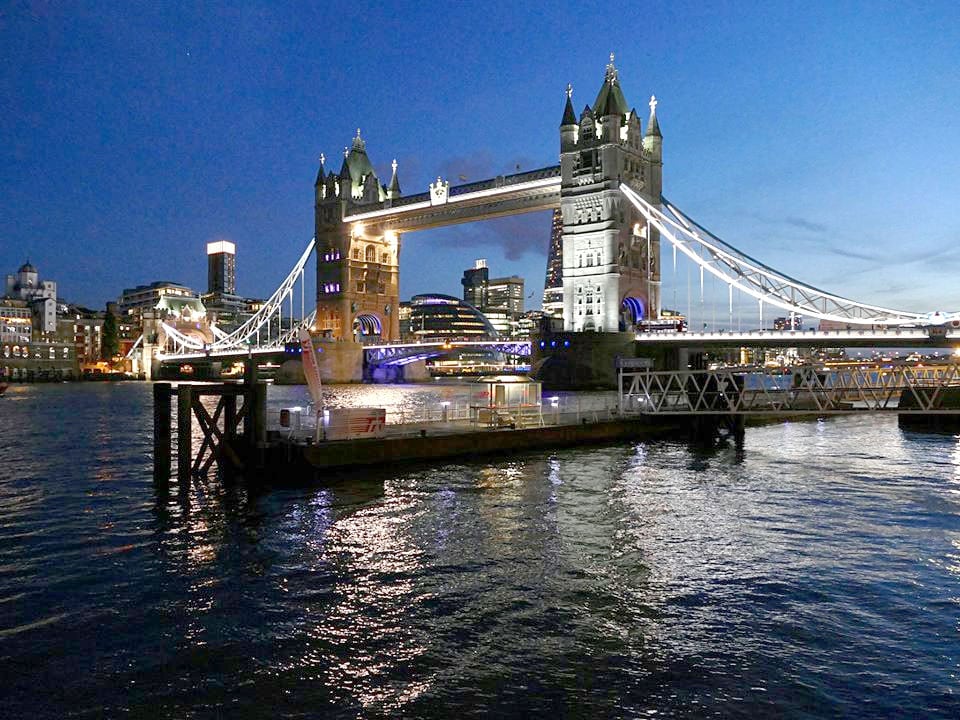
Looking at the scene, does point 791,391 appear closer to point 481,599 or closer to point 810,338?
point 481,599

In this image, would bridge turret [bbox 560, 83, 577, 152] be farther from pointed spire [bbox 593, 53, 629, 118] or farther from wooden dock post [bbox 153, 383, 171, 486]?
wooden dock post [bbox 153, 383, 171, 486]

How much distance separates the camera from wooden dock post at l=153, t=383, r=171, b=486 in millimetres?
25484

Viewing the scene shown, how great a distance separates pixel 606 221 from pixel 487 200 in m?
17.1

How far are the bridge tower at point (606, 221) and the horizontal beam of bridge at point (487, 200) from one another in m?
4.49

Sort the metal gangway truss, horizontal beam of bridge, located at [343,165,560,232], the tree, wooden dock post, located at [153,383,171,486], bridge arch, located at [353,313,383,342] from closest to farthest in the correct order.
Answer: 1. wooden dock post, located at [153,383,171,486]
2. the metal gangway truss
3. horizontal beam of bridge, located at [343,165,560,232]
4. bridge arch, located at [353,313,383,342]
5. the tree

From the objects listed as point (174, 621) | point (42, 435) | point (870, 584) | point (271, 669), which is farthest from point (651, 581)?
point (42, 435)

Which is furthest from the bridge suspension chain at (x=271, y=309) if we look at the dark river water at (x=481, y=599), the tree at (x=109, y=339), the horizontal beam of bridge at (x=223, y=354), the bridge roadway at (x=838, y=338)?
the dark river water at (x=481, y=599)

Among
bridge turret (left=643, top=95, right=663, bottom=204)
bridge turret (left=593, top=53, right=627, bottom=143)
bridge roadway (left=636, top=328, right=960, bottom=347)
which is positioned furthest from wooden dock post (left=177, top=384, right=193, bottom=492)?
bridge turret (left=643, top=95, right=663, bottom=204)

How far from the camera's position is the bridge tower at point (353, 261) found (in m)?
122

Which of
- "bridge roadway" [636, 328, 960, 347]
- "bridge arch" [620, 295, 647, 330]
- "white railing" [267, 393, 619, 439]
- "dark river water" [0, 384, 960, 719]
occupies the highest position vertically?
"bridge arch" [620, 295, 647, 330]

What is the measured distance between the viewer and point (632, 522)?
20.3 m

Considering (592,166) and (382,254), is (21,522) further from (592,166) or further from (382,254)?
(382,254)

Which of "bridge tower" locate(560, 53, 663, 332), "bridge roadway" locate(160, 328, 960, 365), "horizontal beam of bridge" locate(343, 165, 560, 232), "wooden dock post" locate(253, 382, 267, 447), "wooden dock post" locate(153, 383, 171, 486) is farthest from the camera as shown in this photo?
"horizontal beam of bridge" locate(343, 165, 560, 232)

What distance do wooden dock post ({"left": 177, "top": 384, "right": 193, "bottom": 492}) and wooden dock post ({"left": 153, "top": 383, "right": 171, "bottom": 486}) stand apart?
419mm
